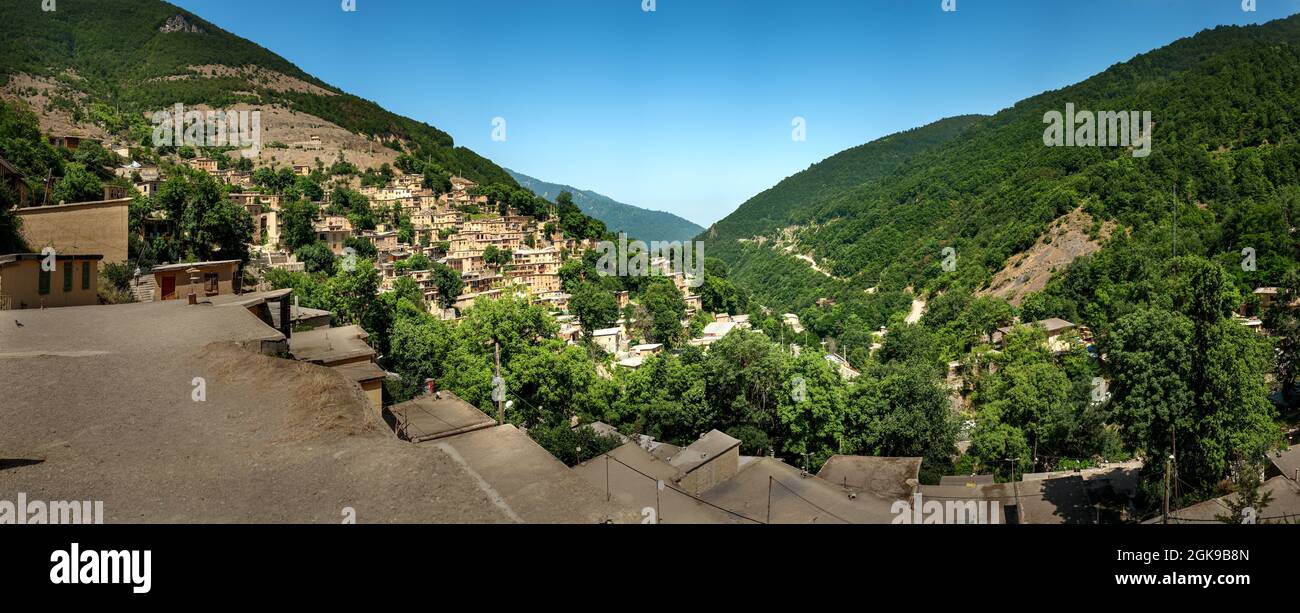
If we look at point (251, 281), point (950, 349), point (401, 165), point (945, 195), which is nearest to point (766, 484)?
point (251, 281)

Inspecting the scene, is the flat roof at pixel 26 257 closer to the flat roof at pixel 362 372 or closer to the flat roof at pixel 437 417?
the flat roof at pixel 362 372

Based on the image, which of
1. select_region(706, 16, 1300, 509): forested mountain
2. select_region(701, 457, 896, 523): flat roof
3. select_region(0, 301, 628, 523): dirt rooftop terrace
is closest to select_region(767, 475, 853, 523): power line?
select_region(701, 457, 896, 523): flat roof

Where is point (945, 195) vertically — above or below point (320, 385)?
above

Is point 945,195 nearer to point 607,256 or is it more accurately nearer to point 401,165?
point 607,256

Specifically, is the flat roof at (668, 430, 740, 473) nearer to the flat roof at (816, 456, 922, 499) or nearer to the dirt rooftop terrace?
the flat roof at (816, 456, 922, 499)

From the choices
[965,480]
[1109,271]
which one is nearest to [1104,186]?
[1109,271]

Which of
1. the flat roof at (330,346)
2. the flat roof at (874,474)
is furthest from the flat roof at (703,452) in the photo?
the flat roof at (330,346)
